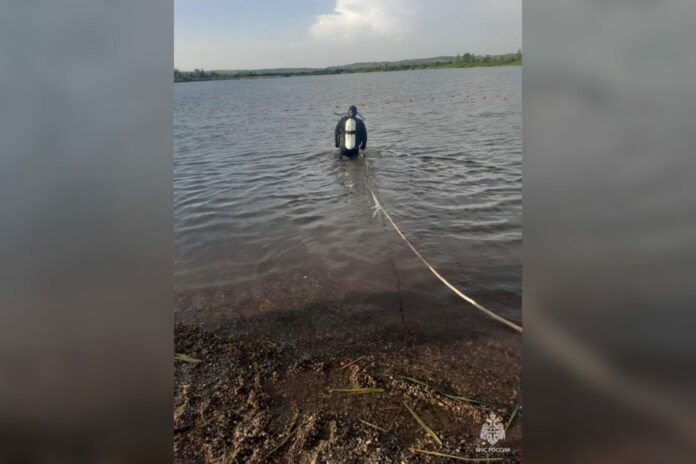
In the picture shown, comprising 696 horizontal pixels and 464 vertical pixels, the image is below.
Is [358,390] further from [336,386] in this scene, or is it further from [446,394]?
[446,394]

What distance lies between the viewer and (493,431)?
1187 mm

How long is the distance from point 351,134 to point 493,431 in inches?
190

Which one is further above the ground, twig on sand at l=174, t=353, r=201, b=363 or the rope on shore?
the rope on shore

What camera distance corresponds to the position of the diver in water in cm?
561

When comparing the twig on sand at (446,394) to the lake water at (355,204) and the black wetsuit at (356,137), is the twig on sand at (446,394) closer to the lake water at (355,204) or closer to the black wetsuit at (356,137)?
the lake water at (355,204)

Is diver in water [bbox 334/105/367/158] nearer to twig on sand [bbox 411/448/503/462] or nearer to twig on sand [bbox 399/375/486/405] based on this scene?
twig on sand [bbox 399/375/486/405]

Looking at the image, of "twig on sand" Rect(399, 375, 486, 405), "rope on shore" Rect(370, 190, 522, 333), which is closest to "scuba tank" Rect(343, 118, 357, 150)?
"rope on shore" Rect(370, 190, 522, 333)

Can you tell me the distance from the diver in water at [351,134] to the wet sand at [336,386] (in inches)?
144

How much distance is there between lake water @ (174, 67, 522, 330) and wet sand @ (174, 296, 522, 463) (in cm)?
18

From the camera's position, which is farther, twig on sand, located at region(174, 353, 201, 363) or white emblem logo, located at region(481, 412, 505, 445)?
twig on sand, located at region(174, 353, 201, 363)

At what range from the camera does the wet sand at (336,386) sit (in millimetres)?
1263

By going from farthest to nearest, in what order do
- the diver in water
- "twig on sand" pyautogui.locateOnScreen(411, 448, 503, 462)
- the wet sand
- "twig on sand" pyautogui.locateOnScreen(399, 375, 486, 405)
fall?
the diver in water → "twig on sand" pyautogui.locateOnScreen(399, 375, 486, 405) → the wet sand → "twig on sand" pyautogui.locateOnScreen(411, 448, 503, 462)

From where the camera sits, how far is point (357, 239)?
311 cm
